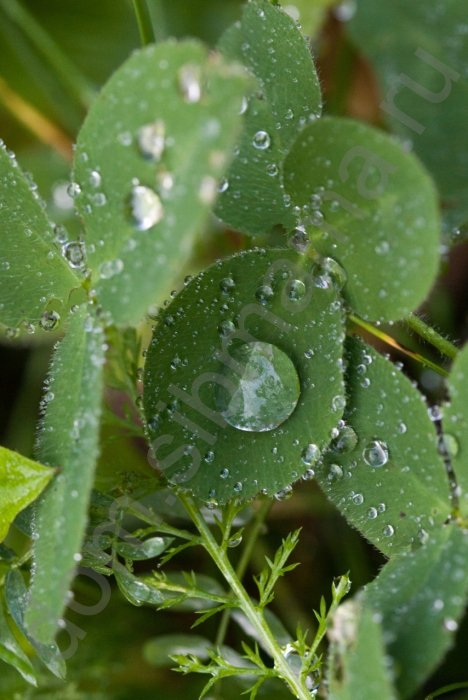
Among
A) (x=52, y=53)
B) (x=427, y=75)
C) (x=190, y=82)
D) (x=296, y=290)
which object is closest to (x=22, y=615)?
(x=296, y=290)

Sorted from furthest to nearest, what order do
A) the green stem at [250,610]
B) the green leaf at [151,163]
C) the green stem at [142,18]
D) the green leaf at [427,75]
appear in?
the green leaf at [427,75] < the green stem at [142,18] < the green stem at [250,610] < the green leaf at [151,163]

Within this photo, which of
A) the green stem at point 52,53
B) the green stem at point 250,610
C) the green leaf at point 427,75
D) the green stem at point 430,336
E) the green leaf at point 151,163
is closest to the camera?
the green leaf at point 151,163

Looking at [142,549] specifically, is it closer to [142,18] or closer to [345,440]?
[345,440]

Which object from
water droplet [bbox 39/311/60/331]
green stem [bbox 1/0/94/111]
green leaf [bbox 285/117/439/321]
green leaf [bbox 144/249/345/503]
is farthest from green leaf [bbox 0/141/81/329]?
green stem [bbox 1/0/94/111]

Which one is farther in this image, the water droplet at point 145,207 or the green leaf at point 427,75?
the green leaf at point 427,75

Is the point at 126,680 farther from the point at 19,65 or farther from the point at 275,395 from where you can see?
the point at 19,65

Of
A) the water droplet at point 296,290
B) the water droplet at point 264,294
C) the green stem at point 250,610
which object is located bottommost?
the green stem at point 250,610

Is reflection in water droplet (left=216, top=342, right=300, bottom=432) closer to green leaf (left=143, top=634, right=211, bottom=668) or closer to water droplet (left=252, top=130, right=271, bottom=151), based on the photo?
water droplet (left=252, top=130, right=271, bottom=151)

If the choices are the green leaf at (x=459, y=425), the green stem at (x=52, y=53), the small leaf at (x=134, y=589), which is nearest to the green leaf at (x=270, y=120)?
the green leaf at (x=459, y=425)

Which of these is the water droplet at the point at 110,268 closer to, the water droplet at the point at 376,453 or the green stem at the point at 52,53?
the water droplet at the point at 376,453
